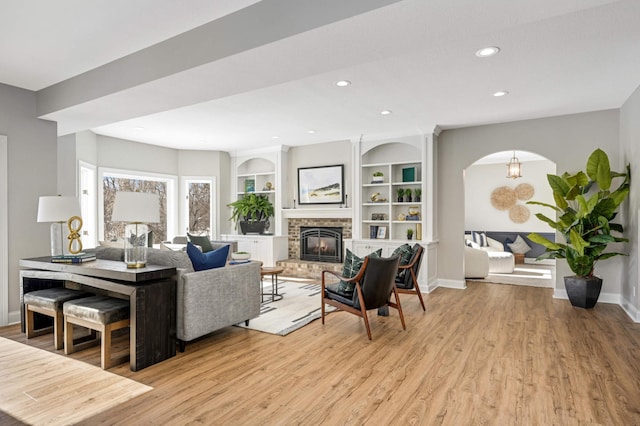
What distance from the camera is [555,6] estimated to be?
1.88 meters

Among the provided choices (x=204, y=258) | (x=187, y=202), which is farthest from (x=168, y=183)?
(x=204, y=258)

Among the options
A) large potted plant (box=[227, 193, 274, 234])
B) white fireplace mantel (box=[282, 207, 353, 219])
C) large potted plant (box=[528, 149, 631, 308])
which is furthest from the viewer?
large potted plant (box=[227, 193, 274, 234])

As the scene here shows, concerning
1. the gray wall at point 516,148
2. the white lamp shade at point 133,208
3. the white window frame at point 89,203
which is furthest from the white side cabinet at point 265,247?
the white lamp shade at point 133,208

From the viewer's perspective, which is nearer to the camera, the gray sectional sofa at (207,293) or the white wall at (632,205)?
the gray sectional sofa at (207,293)

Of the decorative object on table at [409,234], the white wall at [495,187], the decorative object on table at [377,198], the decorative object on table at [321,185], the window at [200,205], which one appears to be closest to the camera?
the decorative object on table at [409,234]

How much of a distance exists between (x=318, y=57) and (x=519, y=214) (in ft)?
27.4

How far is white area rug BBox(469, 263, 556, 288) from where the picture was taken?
651 centimetres

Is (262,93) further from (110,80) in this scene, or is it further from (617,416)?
(617,416)

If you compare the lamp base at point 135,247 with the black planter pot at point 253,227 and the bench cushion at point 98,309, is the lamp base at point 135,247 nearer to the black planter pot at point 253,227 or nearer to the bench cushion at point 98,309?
the bench cushion at point 98,309

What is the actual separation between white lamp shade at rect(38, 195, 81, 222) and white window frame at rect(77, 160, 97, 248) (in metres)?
2.34

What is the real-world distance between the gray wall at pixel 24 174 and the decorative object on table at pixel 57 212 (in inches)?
24.7

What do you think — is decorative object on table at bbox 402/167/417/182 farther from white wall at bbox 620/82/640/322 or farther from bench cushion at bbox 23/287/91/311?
bench cushion at bbox 23/287/91/311

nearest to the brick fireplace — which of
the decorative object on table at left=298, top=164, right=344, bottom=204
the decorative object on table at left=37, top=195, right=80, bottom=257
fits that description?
the decorative object on table at left=298, top=164, right=344, bottom=204

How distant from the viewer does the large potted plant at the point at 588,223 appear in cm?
452
